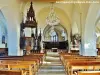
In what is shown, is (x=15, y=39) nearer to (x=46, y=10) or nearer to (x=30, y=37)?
(x=30, y=37)

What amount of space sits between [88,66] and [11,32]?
8.87 meters

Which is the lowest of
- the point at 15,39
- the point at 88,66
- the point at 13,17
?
the point at 88,66

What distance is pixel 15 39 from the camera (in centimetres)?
1481

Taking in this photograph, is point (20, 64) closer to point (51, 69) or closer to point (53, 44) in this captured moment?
point (51, 69)

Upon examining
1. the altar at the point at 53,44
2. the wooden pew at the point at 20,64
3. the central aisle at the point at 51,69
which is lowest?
the central aisle at the point at 51,69

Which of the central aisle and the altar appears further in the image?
the altar

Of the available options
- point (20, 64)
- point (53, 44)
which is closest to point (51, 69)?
point (20, 64)

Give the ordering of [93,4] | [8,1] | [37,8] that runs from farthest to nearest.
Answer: [37,8] < [8,1] < [93,4]

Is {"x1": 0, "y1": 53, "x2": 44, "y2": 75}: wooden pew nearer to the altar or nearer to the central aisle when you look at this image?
the central aisle

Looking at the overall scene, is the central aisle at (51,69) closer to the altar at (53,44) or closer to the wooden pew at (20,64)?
the wooden pew at (20,64)

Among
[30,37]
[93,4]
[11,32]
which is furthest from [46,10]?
[93,4]

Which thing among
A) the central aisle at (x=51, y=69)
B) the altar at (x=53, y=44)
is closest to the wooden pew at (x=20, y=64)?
the central aisle at (x=51, y=69)

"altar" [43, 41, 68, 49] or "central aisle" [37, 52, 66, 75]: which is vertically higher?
"altar" [43, 41, 68, 49]

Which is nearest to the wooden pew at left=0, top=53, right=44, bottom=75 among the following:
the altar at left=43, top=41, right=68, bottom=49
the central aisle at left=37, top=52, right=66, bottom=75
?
the central aisle at left=37, top=52, right=66, bottom=75
